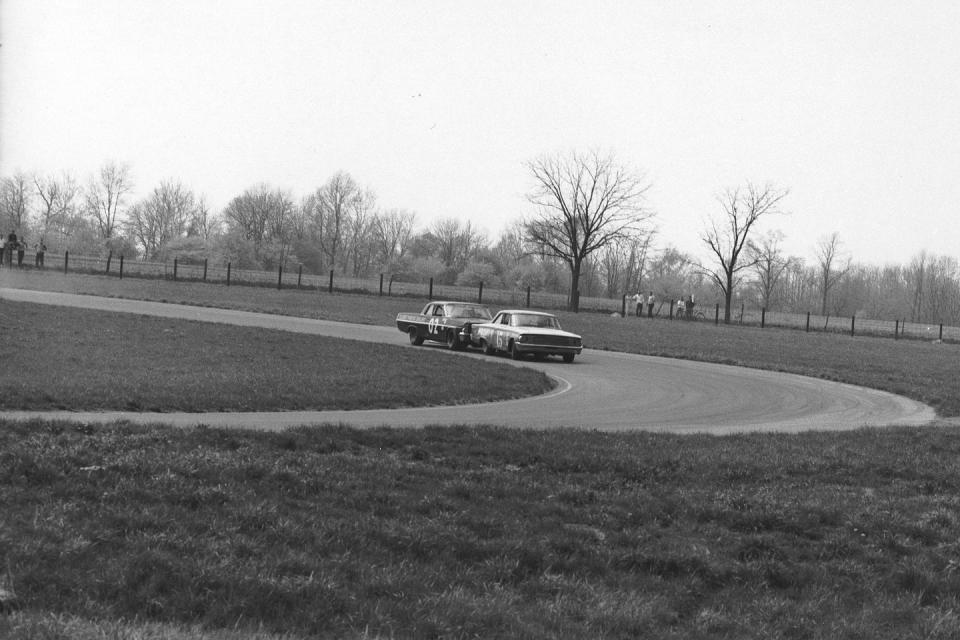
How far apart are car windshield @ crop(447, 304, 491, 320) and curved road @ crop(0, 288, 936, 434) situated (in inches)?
153

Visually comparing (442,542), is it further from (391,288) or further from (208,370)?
(391,288)

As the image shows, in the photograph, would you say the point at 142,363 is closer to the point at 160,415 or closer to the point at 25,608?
the point at 160,415

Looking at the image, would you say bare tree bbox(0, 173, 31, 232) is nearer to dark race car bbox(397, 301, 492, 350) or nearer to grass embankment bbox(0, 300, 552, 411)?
grass embankment bbox(0, 300, 552, 411)

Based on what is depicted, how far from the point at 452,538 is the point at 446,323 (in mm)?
23207

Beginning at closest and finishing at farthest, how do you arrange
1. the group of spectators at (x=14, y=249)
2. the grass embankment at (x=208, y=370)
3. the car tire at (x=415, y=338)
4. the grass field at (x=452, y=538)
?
the grass field at (x=452, y=538) → the grass embankment at (x=208, y=370) → the group of spectators at (x=14, y=249) → the car tire at (x=415, y=338)

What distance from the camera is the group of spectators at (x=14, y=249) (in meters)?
24.5

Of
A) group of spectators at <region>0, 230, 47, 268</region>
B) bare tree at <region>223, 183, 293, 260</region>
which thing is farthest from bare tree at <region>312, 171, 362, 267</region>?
group of spectators at <region>0, 230, 47, 268</region>

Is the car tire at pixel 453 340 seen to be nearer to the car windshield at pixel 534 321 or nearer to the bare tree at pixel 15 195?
the car windshield at pixel 534 321

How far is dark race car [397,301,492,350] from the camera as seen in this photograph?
29.9 meters

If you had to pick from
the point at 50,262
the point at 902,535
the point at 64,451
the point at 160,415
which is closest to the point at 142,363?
the point at 160,415

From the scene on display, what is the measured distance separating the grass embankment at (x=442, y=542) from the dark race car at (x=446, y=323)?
19.3 metres

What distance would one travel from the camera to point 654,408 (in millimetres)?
17500

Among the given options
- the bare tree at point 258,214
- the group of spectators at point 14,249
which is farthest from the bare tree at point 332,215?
the group of spectators at point 14,249

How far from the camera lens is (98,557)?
577 cm
